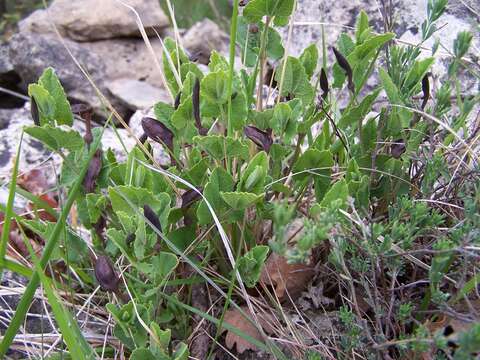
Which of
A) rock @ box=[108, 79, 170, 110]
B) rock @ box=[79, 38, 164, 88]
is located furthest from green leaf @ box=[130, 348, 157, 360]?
rock @ box=[79, 38, 164, 88]

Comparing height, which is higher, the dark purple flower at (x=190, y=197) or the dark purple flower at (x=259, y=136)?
the dark purple flower at (x=259, y=136)

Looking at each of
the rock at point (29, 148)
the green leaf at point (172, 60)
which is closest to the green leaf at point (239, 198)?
the green leaf at point (172, 60)

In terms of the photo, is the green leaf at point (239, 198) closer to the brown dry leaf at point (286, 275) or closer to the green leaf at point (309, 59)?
the brown dry leaf at point (286, 275)

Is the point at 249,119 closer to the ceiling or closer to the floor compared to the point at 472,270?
closer to the ceiling

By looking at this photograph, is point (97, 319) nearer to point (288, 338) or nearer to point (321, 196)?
point (288, 338)

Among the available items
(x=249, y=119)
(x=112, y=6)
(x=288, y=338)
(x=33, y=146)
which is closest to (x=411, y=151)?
(x=249, y=119)

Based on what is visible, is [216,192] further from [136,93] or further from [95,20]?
[95,20]
